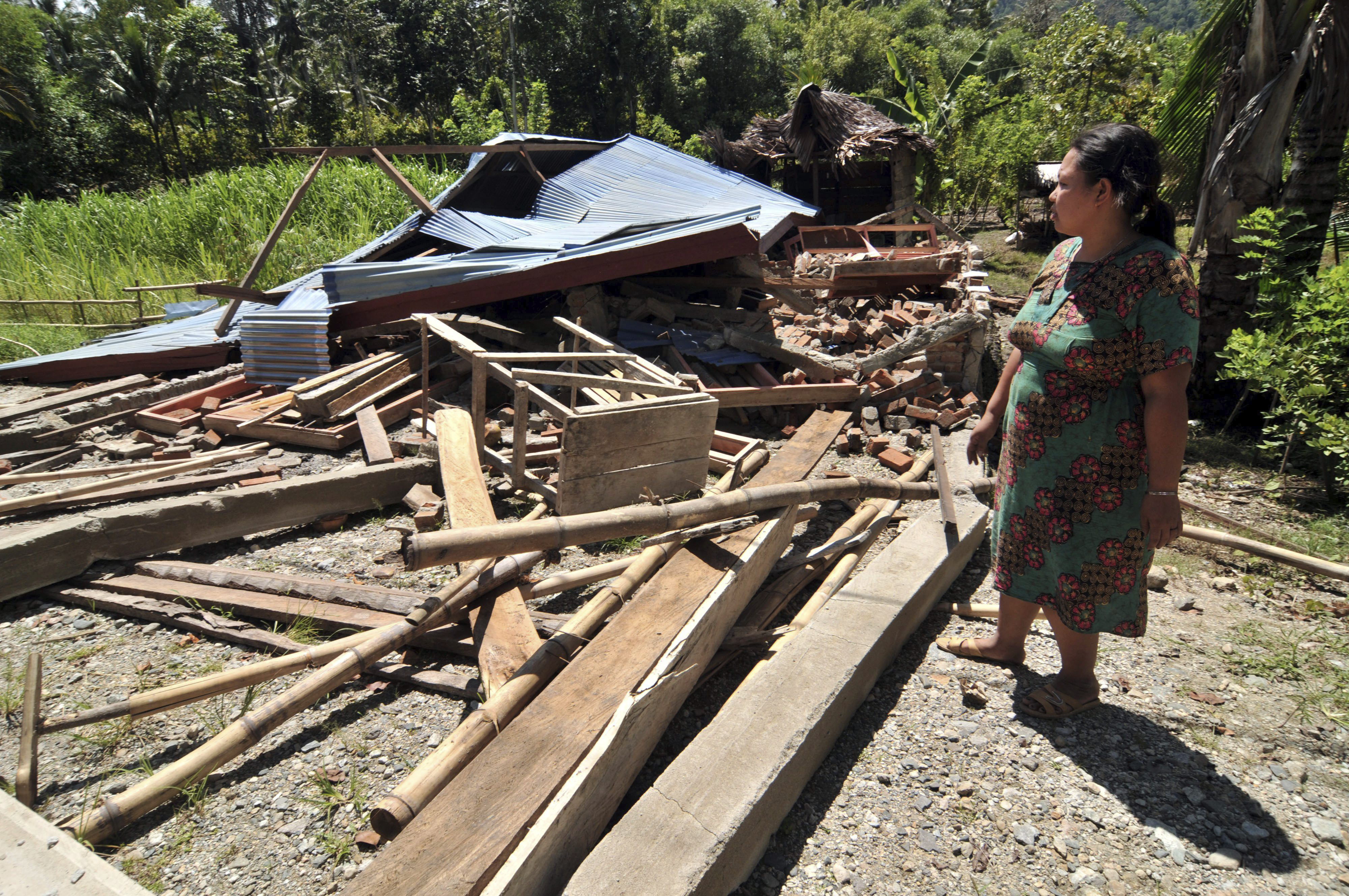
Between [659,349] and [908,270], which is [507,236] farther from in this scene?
[908,270]

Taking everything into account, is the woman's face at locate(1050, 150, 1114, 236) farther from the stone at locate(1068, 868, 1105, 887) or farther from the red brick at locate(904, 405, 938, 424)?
the red brick at locate(904, 405, 938, 424)

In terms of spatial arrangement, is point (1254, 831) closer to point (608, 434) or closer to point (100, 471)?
point (608, 434)

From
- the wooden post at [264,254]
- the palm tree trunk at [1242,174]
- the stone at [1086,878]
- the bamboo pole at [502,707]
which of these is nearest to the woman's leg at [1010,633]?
the stone at [1086,878]

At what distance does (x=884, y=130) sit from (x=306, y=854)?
16417mm

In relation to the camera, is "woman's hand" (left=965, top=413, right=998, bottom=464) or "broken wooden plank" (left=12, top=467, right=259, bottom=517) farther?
"broken wooden plank" (left=12, top=467, right=259, bottom=517)

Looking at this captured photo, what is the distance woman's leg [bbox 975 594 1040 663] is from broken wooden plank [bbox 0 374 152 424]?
27.1ft

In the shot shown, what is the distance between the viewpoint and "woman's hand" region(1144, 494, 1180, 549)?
7.54ft

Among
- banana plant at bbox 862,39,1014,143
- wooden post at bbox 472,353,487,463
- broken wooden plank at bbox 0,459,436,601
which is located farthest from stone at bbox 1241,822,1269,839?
banana plant at bbox 862,39,1014,143

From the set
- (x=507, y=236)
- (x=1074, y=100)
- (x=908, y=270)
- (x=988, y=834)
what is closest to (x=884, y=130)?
(x=1074, y=100)

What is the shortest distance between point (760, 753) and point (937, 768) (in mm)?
799

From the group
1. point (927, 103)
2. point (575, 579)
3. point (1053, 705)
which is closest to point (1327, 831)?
point (1053, 705)

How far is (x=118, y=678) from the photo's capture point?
10.8ft

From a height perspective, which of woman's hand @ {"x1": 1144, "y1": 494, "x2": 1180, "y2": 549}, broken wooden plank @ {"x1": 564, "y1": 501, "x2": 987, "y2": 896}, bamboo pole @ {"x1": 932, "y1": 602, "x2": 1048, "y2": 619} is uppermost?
woman's hand @ {"x1": 1144, "y1": 494, "x2": 1180, "y2": 549}

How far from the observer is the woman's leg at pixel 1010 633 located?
10.1ft
